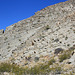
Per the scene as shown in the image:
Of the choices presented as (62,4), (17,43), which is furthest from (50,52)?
(62,4)

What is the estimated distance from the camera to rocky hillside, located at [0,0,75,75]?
1214 cm

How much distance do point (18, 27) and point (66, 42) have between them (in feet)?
41.7

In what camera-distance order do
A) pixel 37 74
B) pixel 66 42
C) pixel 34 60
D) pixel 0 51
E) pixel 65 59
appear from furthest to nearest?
pixel 0 51
pixel 66 42
pixel 34 60
pixel 65 59
pixel 37 74

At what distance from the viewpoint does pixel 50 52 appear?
14.2 meters

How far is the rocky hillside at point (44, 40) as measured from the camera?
39.8ft

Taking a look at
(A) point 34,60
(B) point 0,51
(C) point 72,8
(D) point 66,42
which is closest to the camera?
(A) point 34,60

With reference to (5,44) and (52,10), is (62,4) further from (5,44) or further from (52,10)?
(5,44)

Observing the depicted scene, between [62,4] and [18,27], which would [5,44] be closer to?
[18,27]

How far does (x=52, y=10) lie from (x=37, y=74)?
20.1 meters

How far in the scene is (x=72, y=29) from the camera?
1792 cm

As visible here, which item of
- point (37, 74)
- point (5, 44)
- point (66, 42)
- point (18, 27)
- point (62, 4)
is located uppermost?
point (62, 4)

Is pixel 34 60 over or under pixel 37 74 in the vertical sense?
over

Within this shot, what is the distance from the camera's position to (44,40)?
1753 cm

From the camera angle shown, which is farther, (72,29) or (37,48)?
(72,29)
